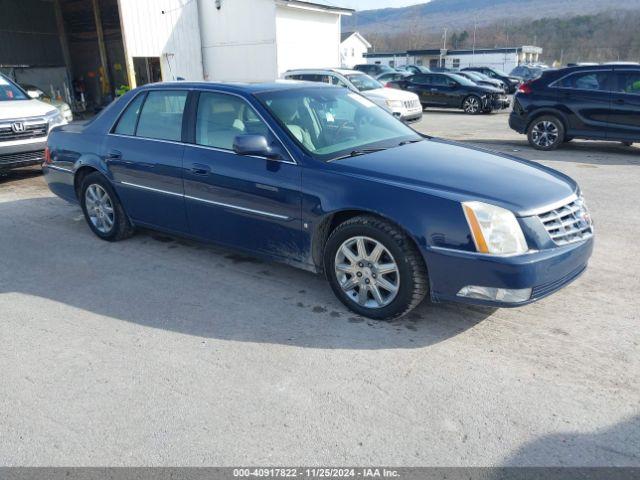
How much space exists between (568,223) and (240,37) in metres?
19.9

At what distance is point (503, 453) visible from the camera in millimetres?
2584

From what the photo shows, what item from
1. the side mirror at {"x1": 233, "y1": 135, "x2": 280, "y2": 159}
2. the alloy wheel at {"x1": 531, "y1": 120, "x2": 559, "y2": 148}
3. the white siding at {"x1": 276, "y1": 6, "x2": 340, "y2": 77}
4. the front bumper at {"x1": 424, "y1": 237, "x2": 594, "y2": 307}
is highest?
the white siding at {"x1": 276, "y1": 6, "x2": 340, "y2": 77}

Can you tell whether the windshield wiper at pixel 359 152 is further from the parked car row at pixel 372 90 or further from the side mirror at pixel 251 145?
the parked car row at pixel 372 90

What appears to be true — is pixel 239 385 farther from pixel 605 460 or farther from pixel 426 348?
pixel 605 460

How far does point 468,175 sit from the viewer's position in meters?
3.77

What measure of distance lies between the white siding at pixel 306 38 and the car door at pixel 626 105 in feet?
42.3

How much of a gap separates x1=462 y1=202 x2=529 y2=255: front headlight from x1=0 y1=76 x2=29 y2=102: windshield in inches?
373

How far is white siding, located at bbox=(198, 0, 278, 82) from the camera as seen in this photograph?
20750mm

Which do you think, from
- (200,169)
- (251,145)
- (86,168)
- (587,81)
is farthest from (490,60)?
(251,145)

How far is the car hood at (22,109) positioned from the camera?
28.6 ft

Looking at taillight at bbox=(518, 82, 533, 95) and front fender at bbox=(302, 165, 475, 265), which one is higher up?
taillight at bbox=(518, 82, 533, 95)

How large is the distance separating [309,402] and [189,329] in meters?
1.23

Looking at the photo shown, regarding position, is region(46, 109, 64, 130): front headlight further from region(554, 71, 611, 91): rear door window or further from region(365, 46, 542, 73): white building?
region(365, 46, 542, 73): white building

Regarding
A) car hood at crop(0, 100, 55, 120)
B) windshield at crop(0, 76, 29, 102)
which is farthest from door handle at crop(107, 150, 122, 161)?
windshield at crop(0, 76, 29, 102)
